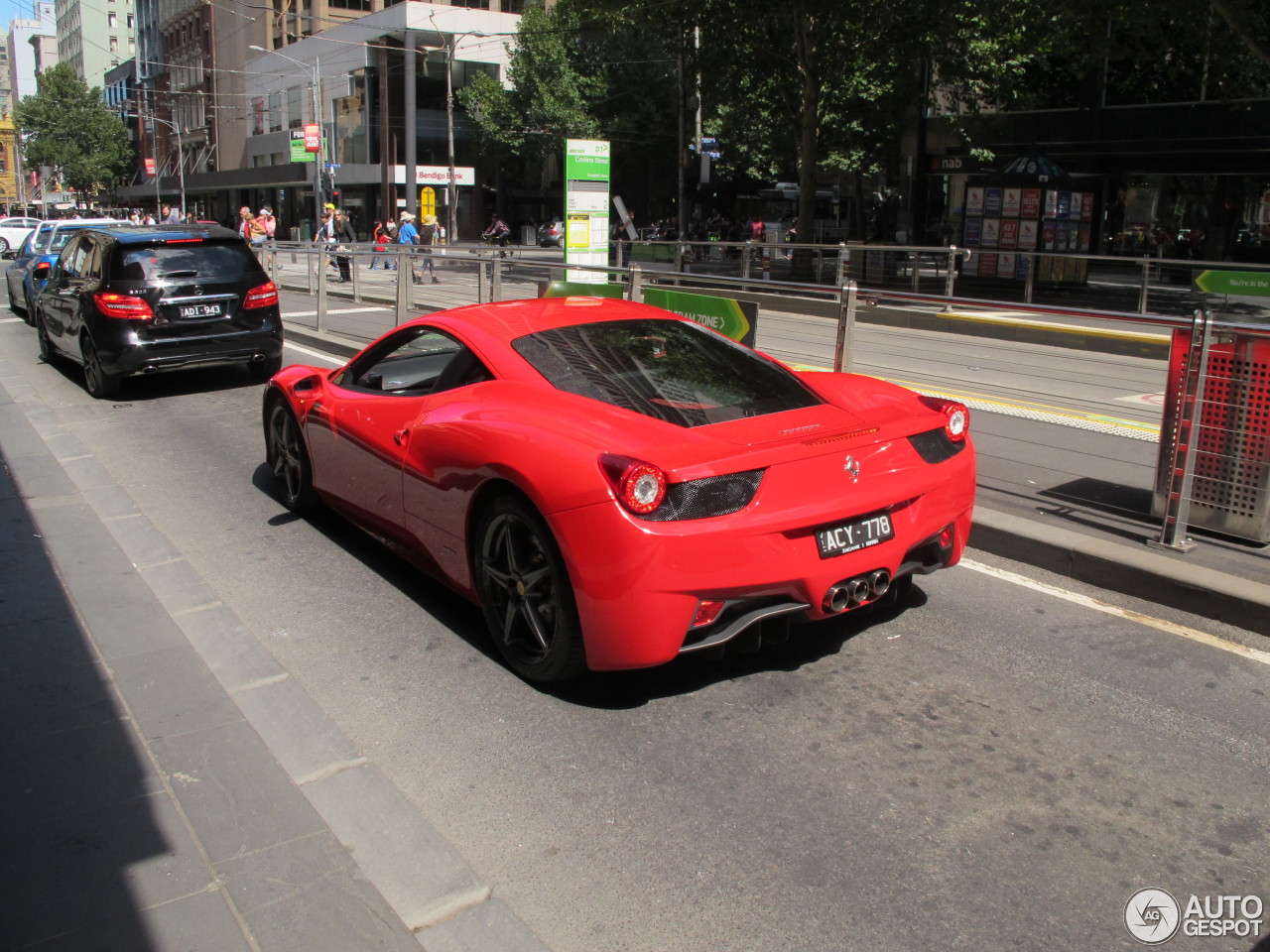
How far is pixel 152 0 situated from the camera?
330 feet

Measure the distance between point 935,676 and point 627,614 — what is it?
4.73ft

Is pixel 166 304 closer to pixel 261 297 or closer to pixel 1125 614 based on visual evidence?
pixel 261 297

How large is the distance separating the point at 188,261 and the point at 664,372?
8.20 meters

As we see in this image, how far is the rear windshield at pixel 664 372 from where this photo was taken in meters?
4.54

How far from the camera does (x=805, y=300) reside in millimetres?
9492

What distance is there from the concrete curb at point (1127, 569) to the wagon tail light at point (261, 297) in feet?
26.8

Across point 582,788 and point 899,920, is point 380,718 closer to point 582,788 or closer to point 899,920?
point 582,788

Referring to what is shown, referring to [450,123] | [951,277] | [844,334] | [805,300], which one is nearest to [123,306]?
[805,300]

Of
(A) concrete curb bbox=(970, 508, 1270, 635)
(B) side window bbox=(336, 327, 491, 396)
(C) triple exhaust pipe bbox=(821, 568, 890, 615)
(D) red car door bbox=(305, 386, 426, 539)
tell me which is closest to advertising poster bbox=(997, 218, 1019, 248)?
(A) concrete curb bbox=(970, 508, 1270, 635)

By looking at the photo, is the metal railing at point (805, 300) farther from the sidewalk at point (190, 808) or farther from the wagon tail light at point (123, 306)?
the sidewalk at point (190, 808)

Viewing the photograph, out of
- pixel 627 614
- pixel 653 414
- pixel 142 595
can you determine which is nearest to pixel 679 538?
pixel 627 614

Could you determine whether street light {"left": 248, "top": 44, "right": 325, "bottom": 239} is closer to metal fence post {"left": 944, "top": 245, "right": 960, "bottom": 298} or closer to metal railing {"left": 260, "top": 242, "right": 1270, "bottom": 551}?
metal fence post {"left": 944, "top": 245, "right": 960, "bottom": 298}

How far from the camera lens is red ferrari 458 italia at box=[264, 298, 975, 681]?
3854 millimetres

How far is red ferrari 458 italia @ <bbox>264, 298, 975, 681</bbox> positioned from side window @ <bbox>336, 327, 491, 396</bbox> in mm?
22
